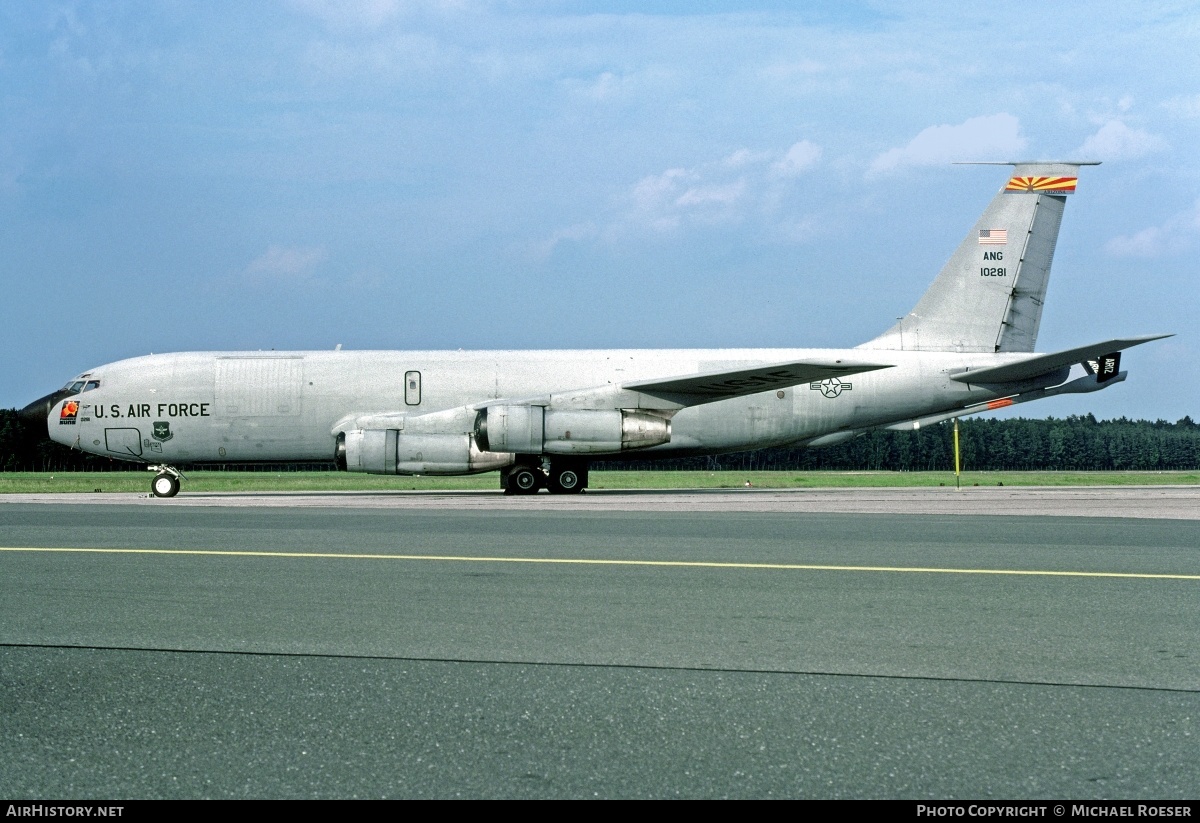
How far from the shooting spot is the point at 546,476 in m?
24.7

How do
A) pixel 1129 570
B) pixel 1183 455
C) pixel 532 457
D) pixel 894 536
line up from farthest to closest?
pixel 1183 455 → pixel 532 457 → pixel 894 536 → pixel 1129 570

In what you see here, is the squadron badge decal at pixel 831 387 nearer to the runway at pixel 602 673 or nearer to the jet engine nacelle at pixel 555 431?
the jet engine nacelle at pixel 555 431

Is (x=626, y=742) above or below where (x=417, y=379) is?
below

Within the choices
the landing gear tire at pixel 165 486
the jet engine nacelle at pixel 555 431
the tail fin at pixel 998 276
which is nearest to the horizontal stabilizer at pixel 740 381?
the jet engine nacelle at pixel 555 431

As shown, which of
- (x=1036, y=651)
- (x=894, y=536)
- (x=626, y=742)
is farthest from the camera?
(x=894, y=536)

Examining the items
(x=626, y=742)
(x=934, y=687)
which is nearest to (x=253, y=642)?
(x=626, y=742)

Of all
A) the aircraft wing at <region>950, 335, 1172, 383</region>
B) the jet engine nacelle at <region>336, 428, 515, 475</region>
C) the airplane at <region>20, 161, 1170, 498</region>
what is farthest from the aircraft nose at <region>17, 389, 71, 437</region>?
the aircraft wing at <region>950, 335, 1172, 383</region>

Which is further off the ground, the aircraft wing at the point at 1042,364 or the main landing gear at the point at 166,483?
the aircraft wing at the point at 1042,364

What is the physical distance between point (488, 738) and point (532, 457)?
20837 mm

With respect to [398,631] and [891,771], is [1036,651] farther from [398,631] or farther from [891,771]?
[398,631]

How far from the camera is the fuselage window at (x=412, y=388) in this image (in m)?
25.0

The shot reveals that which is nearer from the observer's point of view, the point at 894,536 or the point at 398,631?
the point at 398,631

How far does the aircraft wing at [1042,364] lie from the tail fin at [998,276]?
0.96 m

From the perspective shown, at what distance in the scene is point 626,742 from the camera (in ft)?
11.5
